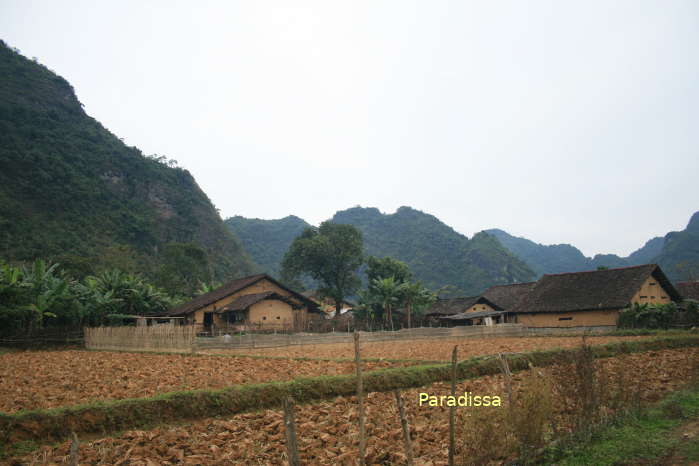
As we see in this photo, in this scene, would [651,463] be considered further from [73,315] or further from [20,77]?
[20,77]

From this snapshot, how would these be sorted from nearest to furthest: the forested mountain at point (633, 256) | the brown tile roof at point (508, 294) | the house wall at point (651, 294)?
the house wall at point (651, 294) → the brown tile roof at point (508, 294) → the forested mountain at point (633, 256)

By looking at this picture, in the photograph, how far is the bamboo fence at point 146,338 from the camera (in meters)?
22.1

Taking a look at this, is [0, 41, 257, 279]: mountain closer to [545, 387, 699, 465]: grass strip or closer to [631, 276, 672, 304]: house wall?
[631, 276, 672, 304]: house wall

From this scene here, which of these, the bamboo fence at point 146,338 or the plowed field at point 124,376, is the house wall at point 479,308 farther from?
the plowed field at point 124,376

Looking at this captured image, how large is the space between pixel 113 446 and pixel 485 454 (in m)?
5.15

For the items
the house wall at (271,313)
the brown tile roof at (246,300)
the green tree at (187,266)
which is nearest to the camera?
the brown tile roof at (246,300)

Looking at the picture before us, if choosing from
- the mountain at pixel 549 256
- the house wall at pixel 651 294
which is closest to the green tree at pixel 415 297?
the house wall at pixel 651 294

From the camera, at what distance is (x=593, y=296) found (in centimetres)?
3209

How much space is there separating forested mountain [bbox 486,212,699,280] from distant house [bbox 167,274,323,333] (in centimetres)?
4878

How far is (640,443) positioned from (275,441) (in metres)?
5.19

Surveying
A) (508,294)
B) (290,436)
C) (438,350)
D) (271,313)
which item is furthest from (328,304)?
(290,436)

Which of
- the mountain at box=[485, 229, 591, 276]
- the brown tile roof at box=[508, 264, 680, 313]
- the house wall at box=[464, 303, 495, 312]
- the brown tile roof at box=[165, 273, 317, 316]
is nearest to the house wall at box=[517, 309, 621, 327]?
the brown tile roof at box=[508, 264, 680, 313]

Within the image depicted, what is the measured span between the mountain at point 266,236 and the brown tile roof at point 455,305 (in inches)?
2546

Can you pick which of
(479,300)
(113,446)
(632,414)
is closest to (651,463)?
(632,414)
